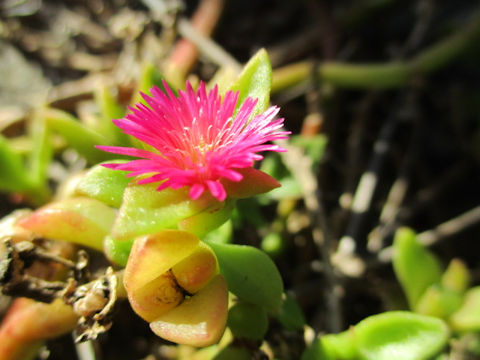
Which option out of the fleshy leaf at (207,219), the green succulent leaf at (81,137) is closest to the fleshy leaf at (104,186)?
the fleshy leaf at (207,219)

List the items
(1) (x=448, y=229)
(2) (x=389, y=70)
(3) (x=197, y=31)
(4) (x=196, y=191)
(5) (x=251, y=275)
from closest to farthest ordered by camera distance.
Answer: (4) (x=196, y=191)
(5) (x=251, y=275)
(1) (x=448, y=229)
(2) (x=389, y=70)
(3) (x=197, y=31)

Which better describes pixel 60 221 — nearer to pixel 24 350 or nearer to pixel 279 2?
pixel 24 350

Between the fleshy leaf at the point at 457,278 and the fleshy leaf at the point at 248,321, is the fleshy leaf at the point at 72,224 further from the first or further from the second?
the fleshy leaf at the point at 457,278

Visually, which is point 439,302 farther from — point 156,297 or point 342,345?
point 156,297

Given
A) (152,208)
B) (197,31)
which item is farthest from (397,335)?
(197,31)

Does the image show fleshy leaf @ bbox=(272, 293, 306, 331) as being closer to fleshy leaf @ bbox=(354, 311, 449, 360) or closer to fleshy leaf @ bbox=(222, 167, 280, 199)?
fleshy leaf @ bbox=(354, 311, 449, 360)

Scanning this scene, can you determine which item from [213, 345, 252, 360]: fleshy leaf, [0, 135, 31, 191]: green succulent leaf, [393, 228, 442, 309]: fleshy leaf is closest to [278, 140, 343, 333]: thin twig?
[393, 228, 442, 309]: fleshy leaf
